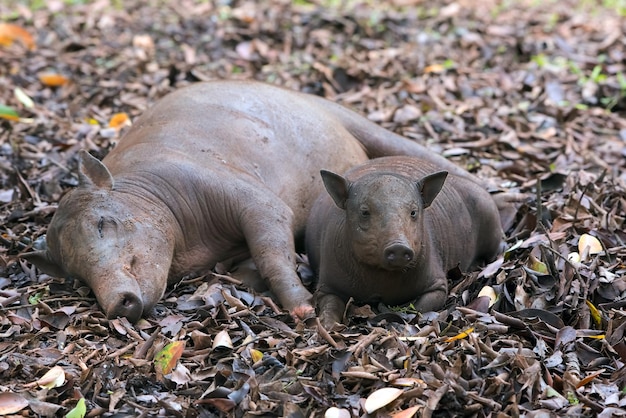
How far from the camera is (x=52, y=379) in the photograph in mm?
4750

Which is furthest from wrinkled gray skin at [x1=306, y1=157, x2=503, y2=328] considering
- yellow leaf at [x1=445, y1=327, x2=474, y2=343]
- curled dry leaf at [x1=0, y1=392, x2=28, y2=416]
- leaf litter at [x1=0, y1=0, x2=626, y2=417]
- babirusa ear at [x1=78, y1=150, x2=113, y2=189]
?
curled dry leaf at [x1=0, y1=392, x2=28, y2=416]

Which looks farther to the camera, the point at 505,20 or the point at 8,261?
the point at 505,20

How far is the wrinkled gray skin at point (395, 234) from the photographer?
16.9 ft

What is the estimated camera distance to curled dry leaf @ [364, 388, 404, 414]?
4.42 meters

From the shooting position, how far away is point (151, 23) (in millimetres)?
10828

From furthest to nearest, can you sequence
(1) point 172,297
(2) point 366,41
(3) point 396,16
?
(3) point 396,16 → (2) point 366,41 → (1) point 172,297

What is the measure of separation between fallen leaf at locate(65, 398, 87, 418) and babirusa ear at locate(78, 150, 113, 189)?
1.74 metres

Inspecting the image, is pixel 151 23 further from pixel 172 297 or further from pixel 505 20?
pixel 172 297

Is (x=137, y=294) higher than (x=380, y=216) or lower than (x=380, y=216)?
lower

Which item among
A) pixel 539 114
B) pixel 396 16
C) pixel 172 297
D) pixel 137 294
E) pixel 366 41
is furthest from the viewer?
pixel 396 16

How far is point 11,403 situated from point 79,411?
351mm

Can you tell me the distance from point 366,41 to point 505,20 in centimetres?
178

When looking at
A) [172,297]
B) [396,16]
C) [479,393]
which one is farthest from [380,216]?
[396,16]

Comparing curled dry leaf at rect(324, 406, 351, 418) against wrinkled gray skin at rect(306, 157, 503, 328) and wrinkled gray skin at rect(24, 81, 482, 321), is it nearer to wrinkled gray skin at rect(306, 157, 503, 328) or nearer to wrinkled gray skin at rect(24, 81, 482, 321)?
wrinkled gray skin at rect(306, 157, 503, 328)
